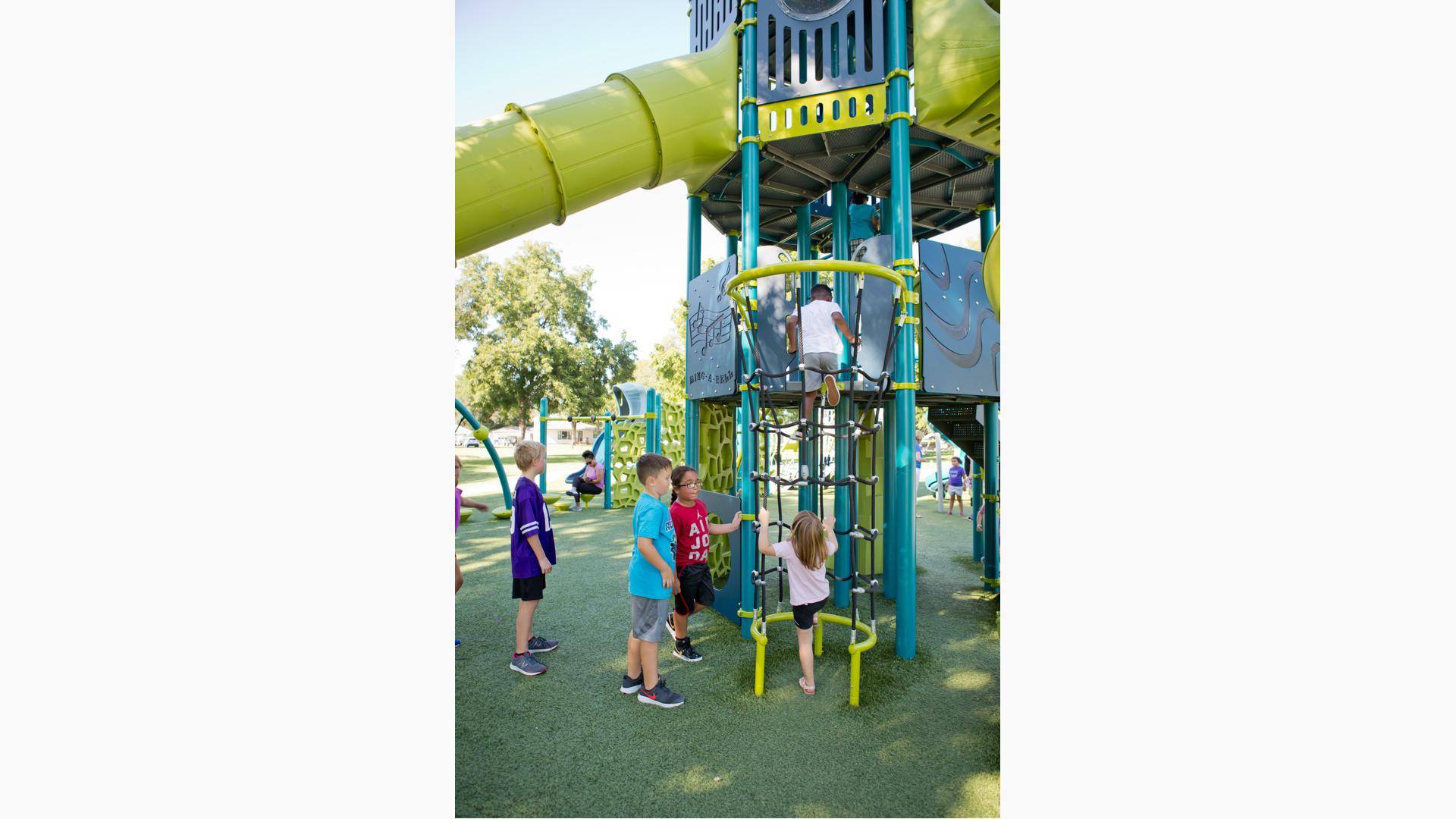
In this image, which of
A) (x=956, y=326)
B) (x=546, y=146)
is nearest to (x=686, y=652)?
(x=956, y=326)

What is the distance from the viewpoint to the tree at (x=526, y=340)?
28.2m

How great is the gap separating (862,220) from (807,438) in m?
3.63

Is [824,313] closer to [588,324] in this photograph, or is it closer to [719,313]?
[719,313]

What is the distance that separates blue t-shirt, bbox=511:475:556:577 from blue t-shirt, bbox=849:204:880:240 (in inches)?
182

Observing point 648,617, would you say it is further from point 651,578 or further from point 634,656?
point 634,656

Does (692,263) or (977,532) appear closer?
(692,263)

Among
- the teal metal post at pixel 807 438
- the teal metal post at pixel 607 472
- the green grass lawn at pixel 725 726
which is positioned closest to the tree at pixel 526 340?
the teal metal post at pixel 607 472

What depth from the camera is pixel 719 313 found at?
6016 millimetres

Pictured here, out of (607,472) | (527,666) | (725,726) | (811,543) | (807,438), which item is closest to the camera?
(725,726)

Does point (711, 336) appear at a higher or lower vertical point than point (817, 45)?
lower

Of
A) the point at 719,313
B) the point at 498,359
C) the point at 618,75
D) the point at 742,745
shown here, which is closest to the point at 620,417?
the point at 719,313

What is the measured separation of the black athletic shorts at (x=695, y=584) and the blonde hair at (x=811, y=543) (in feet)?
3.31

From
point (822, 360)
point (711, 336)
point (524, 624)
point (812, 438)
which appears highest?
point (711, 336)

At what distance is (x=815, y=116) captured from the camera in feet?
17.4
